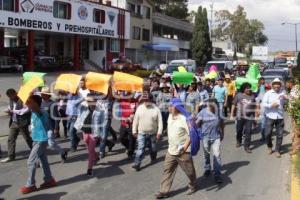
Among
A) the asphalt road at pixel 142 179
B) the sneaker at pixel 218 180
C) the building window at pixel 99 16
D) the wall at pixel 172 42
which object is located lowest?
the asphalt road at pixel 142 179

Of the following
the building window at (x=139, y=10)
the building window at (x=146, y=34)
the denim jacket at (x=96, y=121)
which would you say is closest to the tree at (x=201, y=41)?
the building window at (x=146, y=34)

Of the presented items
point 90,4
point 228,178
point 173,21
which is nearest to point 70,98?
point 228,178

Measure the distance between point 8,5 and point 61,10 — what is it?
23.3 feet

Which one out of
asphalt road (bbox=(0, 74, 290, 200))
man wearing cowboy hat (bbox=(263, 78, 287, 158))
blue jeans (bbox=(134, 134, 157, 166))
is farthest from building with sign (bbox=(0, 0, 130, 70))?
man wearing cowboy hat (bbox=(263, 78, 287, 158))

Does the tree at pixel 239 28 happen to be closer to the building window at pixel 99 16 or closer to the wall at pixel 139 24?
the wall at pixel 139 24

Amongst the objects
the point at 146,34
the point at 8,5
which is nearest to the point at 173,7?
the point at 146,34

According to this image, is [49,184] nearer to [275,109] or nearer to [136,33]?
[275,109]

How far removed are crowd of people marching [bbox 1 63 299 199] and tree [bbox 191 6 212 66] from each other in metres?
55.7

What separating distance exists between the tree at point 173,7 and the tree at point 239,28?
19916 mm

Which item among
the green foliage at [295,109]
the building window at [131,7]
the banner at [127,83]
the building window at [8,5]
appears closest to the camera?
the green foliage at [295,109]

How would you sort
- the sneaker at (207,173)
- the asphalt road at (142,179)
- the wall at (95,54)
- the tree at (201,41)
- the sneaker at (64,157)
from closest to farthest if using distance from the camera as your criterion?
the asphalt road at (142,179), the sneaker at (207,173), the sneaker at (64,157), the wall at (95,54), the tree at (201,41)

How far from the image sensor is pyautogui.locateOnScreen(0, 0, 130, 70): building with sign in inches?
1523

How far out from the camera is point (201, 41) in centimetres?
Answer: 7056

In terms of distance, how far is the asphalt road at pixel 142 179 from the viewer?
8.42 m
